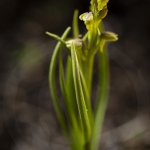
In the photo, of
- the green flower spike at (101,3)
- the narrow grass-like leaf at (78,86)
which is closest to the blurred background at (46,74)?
the narrow grass-like leaf at (78,86)

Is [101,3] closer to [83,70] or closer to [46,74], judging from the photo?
[83,70]

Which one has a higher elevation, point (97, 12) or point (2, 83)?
point (97, 12)

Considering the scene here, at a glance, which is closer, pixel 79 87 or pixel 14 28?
pixel 79 87

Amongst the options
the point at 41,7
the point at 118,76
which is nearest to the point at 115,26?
the point at 118,76

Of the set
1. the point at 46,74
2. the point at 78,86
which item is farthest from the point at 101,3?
the point at 46,74

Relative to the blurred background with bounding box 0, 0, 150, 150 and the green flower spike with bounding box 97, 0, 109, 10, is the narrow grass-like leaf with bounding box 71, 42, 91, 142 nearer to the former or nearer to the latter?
the green flower spike with bounding box 97, 0, 109, 10

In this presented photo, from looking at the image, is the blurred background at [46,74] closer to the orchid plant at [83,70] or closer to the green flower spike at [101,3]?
the orchid plant at [83,70]

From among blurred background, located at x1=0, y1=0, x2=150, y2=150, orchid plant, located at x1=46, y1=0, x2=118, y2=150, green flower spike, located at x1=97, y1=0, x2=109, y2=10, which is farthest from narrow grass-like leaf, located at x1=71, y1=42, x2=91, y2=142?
blurred background, located at x1=0, y1=0, x2=150, y2=150

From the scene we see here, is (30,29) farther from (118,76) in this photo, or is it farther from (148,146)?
(148,146)
